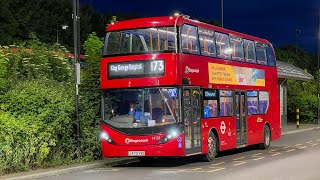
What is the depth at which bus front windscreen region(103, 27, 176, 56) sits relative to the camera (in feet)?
52.1

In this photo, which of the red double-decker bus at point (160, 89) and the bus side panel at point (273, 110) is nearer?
the red double-decker bus at point (160, 89)

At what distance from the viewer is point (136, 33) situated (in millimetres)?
16281

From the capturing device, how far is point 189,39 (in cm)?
1662

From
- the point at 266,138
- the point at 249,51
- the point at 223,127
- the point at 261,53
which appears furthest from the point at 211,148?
the point at 261,53

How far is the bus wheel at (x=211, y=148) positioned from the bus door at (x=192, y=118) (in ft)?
2.85

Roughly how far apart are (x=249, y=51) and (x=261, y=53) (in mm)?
1318

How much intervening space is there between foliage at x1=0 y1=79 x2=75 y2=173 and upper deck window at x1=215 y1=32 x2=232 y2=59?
5228 millimetres

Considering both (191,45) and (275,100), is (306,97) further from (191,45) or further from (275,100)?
(191,45)

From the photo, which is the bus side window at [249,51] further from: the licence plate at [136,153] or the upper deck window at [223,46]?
the licence plate at [136,153]

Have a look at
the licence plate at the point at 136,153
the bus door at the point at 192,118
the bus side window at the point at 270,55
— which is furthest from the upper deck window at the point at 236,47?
the licence plate at the point at 136,153

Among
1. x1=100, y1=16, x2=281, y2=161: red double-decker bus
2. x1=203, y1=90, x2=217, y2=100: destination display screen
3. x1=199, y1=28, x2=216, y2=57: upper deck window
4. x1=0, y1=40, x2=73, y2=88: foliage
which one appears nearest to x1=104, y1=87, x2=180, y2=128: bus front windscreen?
x1=100, y1=16, x2=281, y2=161: red double-decker bus

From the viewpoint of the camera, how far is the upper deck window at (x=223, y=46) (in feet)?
61.4

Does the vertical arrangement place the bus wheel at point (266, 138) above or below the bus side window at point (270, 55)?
below

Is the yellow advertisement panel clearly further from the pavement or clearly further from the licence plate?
the pavement
